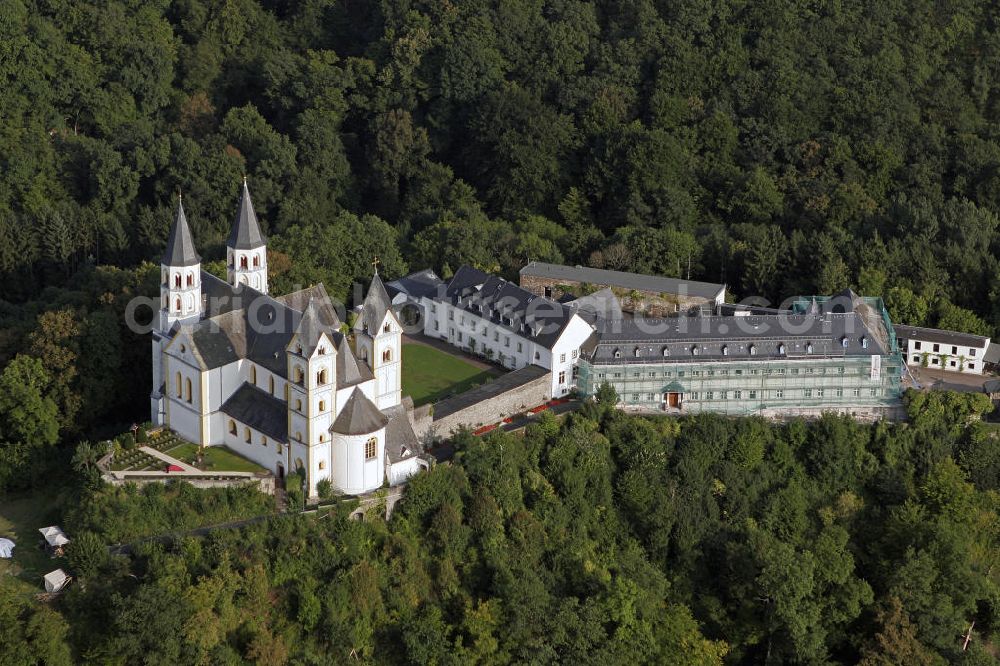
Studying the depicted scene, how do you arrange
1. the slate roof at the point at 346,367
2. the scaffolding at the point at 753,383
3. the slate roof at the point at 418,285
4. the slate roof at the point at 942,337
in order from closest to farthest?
the slate roof at the point at 346,367
the scaffolding at the point at 753,383
the slate roof at the point at 942,337
the slate roof at the point at 418,285

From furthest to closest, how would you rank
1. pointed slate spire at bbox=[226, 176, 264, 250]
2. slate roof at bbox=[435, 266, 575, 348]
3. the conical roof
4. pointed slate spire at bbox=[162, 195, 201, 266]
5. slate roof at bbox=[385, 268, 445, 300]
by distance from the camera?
1. slate roof at bbox=[385, 268, 445, 300]
2. slate roof at bbox=[435, 266, 575, 348]
3. pointed slate spire at bbox=[226, 176, 264, 250]
4. pointed slate spire at bbox=[162, 195, 201, 266]
5. the conical roof

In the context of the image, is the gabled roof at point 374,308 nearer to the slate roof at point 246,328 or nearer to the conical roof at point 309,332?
the slate roof at point 246,328

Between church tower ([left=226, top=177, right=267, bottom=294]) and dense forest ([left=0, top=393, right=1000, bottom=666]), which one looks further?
church tower ([left=226, top=177, right=267, bottom=294])

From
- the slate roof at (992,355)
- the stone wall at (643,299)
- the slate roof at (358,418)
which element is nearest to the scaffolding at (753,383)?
the slate roof at (992,355)

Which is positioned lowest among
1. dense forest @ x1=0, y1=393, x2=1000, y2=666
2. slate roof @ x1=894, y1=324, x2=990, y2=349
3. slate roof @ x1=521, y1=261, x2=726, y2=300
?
dense forest @ x1=0, y1=393, x2=1000, y2=666

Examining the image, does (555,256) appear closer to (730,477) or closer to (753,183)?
(753,183)

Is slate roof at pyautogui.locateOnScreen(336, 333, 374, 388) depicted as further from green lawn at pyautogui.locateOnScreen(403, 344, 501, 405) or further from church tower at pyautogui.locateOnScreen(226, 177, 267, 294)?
church tower at pyautogui.locateOnScreen(226, 177, 267, 294)

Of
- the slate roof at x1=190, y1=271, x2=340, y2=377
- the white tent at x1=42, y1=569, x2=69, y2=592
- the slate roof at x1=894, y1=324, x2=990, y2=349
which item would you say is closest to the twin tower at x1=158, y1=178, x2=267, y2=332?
the slate roof at x1=190, y1=271, x2=340, y2=377

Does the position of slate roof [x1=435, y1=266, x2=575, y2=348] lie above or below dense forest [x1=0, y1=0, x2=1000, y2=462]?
below
